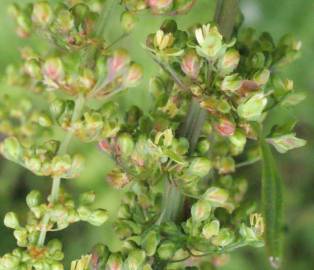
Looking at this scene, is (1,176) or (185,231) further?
(1,176)

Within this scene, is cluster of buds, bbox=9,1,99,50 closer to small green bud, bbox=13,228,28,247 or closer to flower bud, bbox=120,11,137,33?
flower bud, bbox=120,11,137,33

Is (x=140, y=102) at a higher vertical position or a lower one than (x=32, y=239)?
higher

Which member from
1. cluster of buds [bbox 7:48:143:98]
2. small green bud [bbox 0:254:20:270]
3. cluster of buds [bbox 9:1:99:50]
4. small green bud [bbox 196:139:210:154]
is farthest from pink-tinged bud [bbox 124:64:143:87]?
small green bud [bbox 0:254:20:270]

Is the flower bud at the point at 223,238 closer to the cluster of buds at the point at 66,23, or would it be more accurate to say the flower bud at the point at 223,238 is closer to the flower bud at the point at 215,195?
the flower bud at the point at 215,195

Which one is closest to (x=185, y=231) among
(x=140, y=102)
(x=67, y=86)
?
(x=67, y=86)

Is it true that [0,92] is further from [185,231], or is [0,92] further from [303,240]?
[303,240]

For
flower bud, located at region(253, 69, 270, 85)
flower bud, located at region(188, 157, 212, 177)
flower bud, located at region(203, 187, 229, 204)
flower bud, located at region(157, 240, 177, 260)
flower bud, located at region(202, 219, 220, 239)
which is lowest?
flower bud, located at region(157, 240, 177, 260)
